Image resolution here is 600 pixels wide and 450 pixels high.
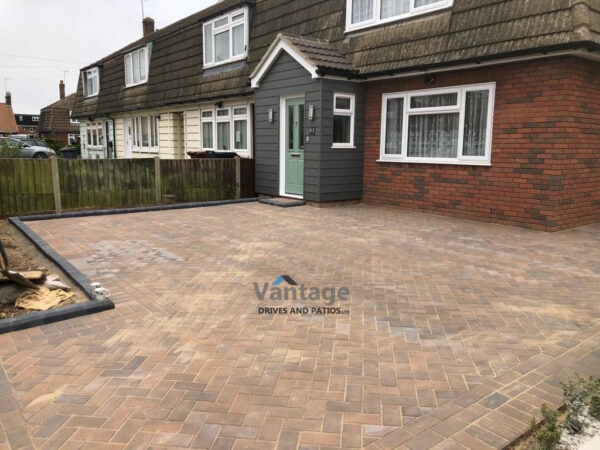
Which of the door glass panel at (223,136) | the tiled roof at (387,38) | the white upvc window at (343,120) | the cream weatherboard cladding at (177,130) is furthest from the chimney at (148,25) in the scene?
the white upvc window at (343,120)

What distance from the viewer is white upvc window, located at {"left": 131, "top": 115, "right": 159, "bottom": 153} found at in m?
21.4

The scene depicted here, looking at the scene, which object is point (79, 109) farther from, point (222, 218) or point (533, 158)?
point (533, 158)

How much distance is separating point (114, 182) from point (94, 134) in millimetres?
18690

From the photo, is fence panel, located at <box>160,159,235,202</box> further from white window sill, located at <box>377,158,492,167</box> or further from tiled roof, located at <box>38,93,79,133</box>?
tiled roof, located at <box>38,93,79,133</box>

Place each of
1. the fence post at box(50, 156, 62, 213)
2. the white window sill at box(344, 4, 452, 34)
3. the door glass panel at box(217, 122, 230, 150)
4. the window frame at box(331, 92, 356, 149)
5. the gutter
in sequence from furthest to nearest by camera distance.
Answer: the door glass panel at box(217, 122, 230, 150)
the window frame at box(331, 92, 356, 149)
the fence post at box(50, 156, 62, 213)
the white window sill at box(344, 4, 452, 34)
the gutter

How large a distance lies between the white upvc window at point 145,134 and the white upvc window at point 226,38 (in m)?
5.32

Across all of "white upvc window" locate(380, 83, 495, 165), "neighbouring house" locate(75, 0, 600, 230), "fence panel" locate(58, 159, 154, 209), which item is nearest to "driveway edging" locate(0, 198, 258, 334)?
"fence panel" locate(58, 159, 154, 209)

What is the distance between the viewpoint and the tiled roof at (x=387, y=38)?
26.3 ft

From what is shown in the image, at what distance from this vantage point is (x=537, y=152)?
8641mm

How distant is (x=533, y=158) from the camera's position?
28.6ft

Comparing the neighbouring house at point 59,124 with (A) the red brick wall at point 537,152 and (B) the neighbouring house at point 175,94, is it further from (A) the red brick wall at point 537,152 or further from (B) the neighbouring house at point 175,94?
(A) the red brick wall at point 537,152

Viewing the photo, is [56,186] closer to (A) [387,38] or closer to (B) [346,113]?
(B) [346,113]

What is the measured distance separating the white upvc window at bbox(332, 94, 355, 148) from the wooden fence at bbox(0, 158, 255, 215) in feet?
11.2

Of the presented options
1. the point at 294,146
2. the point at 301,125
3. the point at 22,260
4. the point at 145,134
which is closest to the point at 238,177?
the point at 294,146
